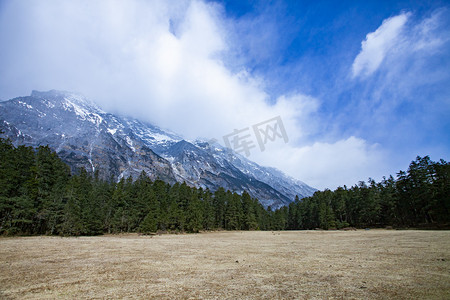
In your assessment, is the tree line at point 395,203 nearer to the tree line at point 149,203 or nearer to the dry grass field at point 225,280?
the tree line at point 149,203

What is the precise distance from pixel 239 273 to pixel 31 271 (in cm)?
1142

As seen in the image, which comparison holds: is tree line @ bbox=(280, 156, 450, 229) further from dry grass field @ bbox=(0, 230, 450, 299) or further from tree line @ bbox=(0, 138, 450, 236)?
dry grass field @ bbox=(0, 230, 450, 299)

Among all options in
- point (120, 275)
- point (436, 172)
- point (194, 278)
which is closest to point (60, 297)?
point (120, 275)

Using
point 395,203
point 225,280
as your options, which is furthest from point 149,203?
point 395,203

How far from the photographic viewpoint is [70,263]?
14.8 m

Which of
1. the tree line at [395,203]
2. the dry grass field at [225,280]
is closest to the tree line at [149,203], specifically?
the tree line at [395,203]

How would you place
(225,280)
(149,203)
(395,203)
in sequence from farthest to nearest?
(395,203), (149,203), (225,280)

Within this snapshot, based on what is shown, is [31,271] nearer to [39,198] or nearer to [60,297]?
[60,297]

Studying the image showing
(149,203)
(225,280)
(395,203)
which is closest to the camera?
(225,280)

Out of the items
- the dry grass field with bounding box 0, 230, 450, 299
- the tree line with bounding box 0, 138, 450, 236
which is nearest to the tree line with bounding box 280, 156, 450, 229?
the tree line with bounding box 0, 138, 450, 236

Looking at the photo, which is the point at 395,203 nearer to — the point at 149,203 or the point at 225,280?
the point at 149,203

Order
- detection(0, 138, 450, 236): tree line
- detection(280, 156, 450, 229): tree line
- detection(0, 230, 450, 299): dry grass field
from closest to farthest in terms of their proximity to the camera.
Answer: detection(0, 230, 450, 299): dry grass field, detection(0, 138, 450, 236): tree line, detection(280, 156, 450, 229): tree line

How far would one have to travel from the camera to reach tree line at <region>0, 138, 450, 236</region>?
1715 inches

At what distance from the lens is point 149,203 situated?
68500 mm
